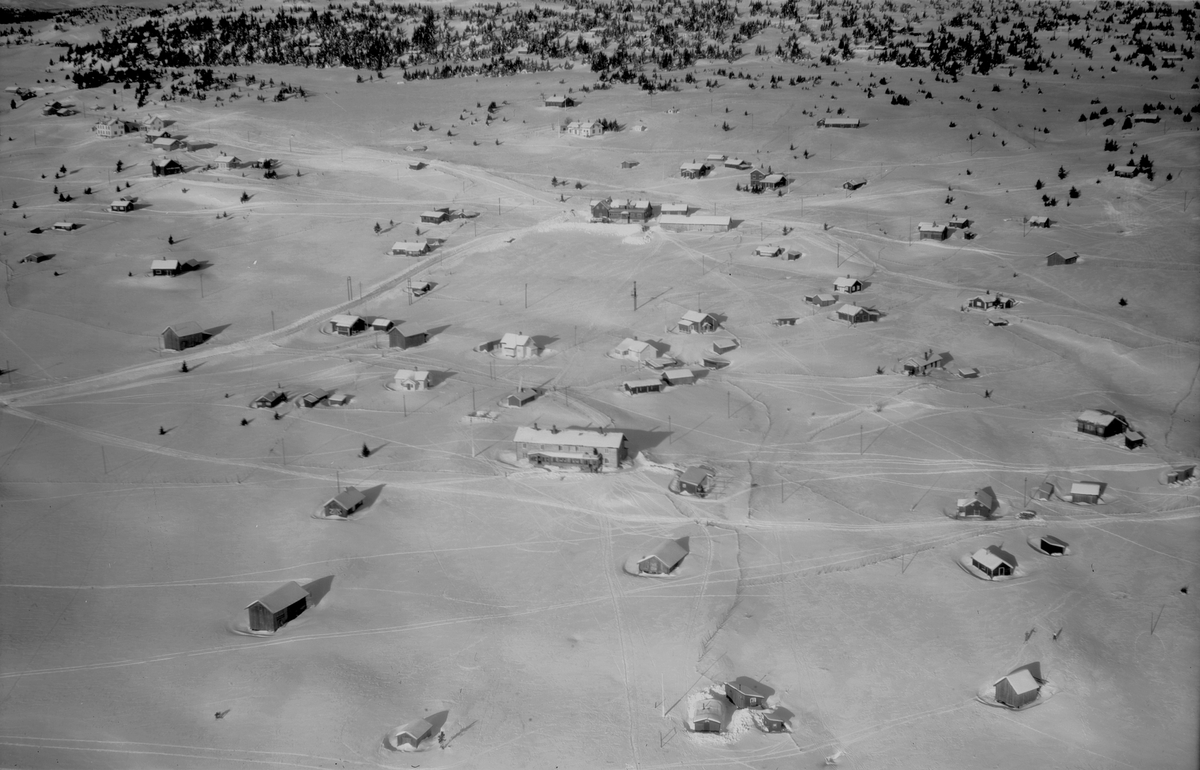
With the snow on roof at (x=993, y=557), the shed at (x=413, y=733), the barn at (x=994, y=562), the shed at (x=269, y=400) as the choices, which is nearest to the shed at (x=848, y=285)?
the snow on roof at (x=993, y=557)

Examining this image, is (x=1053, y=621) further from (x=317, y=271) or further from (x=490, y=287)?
(x=317, y=271)

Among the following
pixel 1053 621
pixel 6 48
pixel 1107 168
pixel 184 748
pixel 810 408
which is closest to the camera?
pixel 184 748

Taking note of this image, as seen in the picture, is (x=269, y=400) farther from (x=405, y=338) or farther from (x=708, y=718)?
(x=708, y=718)

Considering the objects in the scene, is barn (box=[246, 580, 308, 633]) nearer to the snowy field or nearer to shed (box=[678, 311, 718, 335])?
the snowy field

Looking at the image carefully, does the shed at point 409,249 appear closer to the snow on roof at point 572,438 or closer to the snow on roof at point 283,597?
the snow on roof at point 572,438

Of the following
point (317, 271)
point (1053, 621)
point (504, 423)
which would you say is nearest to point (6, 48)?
point (317, 271)

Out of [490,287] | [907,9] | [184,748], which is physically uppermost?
[907,9]

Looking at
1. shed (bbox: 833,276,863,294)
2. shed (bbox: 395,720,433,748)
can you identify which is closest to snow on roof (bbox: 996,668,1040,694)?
shed (bbox: 395,720,433,748)

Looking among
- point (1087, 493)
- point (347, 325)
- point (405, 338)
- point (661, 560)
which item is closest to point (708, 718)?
point (661, 560)
